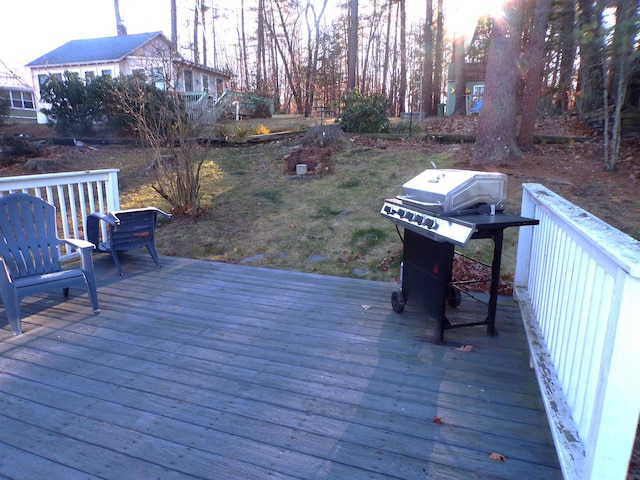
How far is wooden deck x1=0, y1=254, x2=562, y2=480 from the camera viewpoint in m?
1.94

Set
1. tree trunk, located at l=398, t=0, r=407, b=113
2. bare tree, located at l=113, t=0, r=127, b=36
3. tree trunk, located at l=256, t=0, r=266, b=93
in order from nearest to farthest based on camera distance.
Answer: tree trunk, located at l=398, t=0, r=407, b=113, bare tree, located at l=113, t=0, r=127, b=36, tree trunk, located at l=256, t=0, r=266, b=93

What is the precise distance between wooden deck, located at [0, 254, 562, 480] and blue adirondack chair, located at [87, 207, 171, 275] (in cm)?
76

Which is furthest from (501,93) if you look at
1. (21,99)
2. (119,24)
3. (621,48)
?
(21,99)

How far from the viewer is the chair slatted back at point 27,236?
136 inches

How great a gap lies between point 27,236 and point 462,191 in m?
3.31

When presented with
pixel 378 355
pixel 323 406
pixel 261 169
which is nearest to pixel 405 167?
pixel 261 169

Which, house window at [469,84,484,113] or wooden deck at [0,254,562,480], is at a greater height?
house window at [469,84,484,113]

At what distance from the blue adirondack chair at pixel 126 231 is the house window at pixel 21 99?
2227 centimetres

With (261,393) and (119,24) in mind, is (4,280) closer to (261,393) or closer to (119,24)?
(261,393)

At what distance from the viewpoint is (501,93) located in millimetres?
7469

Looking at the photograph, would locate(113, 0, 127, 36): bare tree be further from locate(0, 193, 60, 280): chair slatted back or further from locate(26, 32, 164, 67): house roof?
locate(0, 193, 60, 280): chair slatted back

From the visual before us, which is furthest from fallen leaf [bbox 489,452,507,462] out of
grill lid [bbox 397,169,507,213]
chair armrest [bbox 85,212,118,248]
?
chair armrest [bbox 85,212,118,248]

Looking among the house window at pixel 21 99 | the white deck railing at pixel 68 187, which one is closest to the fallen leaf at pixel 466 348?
the white deck railing at pixel 68 187

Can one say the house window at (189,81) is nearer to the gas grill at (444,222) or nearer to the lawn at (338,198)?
the lawn at (338,198)
